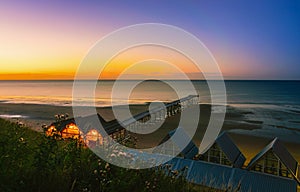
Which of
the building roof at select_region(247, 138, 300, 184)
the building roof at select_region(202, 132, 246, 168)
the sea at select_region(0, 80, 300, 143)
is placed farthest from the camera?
the sea at select_region(0, 80, 300, 143)

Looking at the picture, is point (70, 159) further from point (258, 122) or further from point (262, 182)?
point (258, 122)

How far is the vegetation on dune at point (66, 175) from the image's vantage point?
2910 millimetres

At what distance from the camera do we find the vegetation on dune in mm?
2910

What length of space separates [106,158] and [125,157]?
272mm

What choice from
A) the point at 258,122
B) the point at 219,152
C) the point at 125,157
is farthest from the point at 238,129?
the point at 125,157

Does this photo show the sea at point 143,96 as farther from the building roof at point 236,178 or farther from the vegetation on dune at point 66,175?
the vegetation on dune at point 66,175

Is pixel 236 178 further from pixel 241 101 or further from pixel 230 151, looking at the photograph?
pixel 241 101

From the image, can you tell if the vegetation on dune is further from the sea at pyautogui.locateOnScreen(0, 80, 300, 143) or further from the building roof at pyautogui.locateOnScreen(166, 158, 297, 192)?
the sea at pyautogui.locateOnScreen(0, 80, 300, 143)

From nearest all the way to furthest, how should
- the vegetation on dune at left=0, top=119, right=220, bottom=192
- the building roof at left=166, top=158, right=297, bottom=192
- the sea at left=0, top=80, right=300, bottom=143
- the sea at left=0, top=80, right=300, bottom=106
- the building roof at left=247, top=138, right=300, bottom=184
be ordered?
the vegetation on dune at left=0, top=119, right=220, bottom=192, the building roof at left=166, top=158, right=297, bottom=192, the building roof at left=247, top=138, right=300, bottom=184, the sea at left=0, top=80, right=300, bottom=143, the sea at left=0, top=80, right=300, bottom=106

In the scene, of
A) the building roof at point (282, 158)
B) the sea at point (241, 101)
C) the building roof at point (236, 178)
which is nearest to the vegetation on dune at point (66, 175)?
the building roof at point (236, 178)

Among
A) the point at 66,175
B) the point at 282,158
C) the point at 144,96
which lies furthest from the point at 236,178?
the point at 144,96

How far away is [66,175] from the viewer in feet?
10.6

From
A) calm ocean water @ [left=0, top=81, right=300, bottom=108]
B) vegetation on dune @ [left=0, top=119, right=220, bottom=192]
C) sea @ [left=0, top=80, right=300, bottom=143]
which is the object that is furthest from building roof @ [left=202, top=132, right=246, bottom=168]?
calm ocean water @ [left=0, top=81, right=300, bottom=108]

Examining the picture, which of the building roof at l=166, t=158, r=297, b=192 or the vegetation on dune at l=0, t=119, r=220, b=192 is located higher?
the vegetation on dune at l=0, t=119, r=220, b=192
